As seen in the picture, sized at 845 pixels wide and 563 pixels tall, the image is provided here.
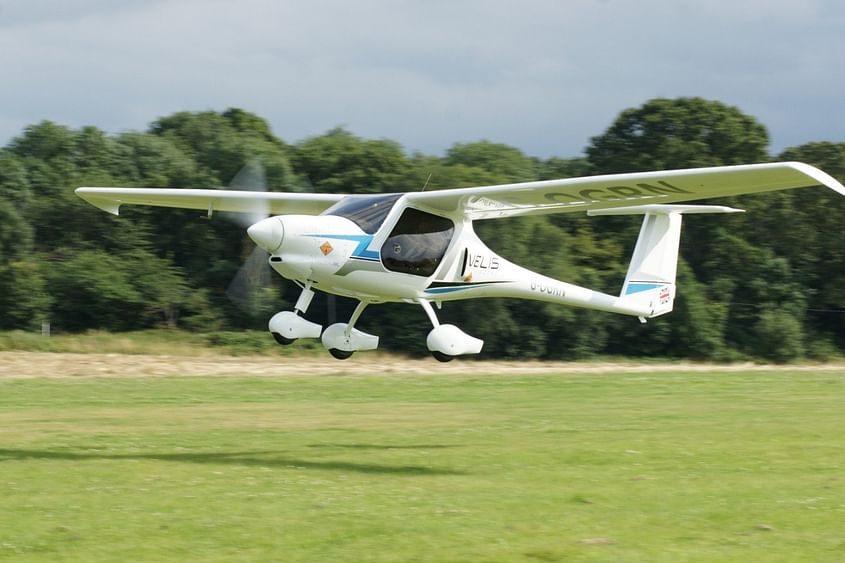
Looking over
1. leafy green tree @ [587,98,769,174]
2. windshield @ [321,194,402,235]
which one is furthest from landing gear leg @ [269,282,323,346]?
leafy green tree @ [587,98,769,174]

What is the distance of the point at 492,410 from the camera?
69.3 feet

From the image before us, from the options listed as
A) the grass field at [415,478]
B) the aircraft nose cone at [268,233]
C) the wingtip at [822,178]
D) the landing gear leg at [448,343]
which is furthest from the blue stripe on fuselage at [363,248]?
the wingtip at [822,178]

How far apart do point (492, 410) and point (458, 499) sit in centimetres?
984

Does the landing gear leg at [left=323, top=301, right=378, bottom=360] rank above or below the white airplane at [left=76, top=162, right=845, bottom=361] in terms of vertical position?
below

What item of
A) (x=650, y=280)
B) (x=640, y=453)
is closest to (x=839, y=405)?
(x=650, y=280)

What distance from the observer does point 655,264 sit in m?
19.6

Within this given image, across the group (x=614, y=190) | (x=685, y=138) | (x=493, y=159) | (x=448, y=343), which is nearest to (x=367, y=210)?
(x=448, y=343)

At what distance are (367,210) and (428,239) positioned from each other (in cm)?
103

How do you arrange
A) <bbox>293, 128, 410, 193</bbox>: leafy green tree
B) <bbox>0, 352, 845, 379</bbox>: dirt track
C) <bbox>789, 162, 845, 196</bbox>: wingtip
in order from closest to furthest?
<bbox>789, 162, 845, 196</bbox>: wingtip
<bbox>0, 352, 845, 379</bbox>: dirt track
<bbox>293, 128, 410, 193</bbox>: leafy green tree

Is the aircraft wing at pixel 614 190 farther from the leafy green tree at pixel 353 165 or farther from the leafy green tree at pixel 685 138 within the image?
the leafy green tree at pixel 685 138

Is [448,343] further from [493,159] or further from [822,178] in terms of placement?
[493,159]

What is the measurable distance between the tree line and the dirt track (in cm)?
309

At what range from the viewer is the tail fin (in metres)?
19.4

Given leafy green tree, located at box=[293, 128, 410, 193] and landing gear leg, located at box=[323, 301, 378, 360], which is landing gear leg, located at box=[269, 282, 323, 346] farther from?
leafy green tree, located at box=[293, 128, 410, 193]
